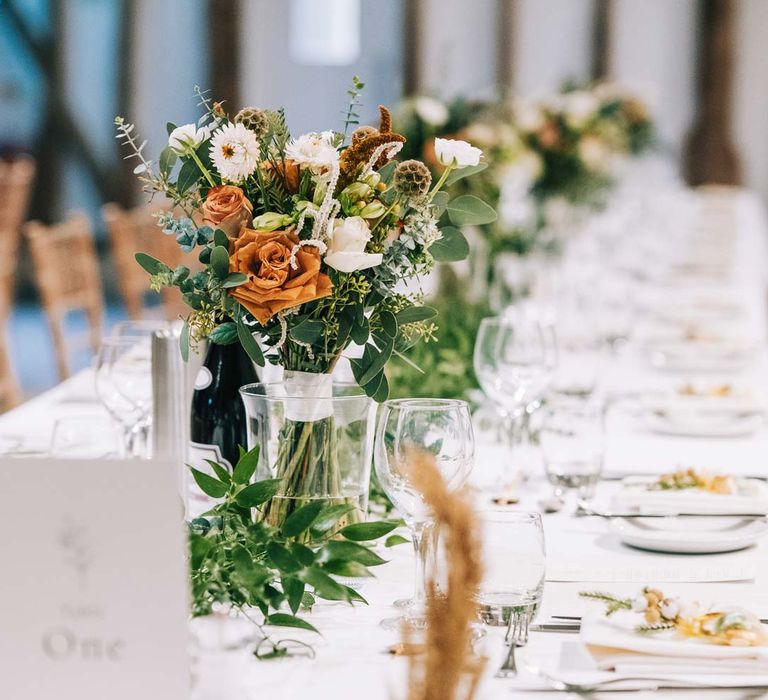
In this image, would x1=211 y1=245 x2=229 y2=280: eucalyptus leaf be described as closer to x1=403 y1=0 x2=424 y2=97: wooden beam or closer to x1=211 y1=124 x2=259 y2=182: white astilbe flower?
x1=211 y1=124 x2=259 y2=182: white astilbe flower

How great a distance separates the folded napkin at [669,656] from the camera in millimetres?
1026

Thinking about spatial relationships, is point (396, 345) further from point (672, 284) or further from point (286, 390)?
point (672, 284)

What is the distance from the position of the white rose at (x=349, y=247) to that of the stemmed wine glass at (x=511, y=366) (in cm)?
63

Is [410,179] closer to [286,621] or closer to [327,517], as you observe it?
[327,517]

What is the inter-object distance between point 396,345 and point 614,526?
36 centimetres

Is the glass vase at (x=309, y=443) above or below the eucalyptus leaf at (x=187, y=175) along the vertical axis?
below

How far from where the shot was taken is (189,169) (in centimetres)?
126

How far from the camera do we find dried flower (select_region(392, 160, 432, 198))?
1202 millimetres

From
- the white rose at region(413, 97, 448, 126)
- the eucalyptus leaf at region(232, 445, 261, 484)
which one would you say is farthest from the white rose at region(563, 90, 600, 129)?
the eucalyptus leaf at region(232, 445, 261, 484)

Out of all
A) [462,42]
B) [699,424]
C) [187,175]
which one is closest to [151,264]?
[187,175]

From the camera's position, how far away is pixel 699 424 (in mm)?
2094

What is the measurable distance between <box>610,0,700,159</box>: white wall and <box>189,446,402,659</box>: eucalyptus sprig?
8.72 metres

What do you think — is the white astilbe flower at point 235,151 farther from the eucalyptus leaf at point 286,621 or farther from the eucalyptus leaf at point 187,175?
the eucalyptus leaf at point 286,621

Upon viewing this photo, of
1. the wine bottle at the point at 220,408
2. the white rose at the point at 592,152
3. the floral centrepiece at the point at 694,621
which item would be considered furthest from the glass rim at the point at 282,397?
the white rose at the point at 592,152
